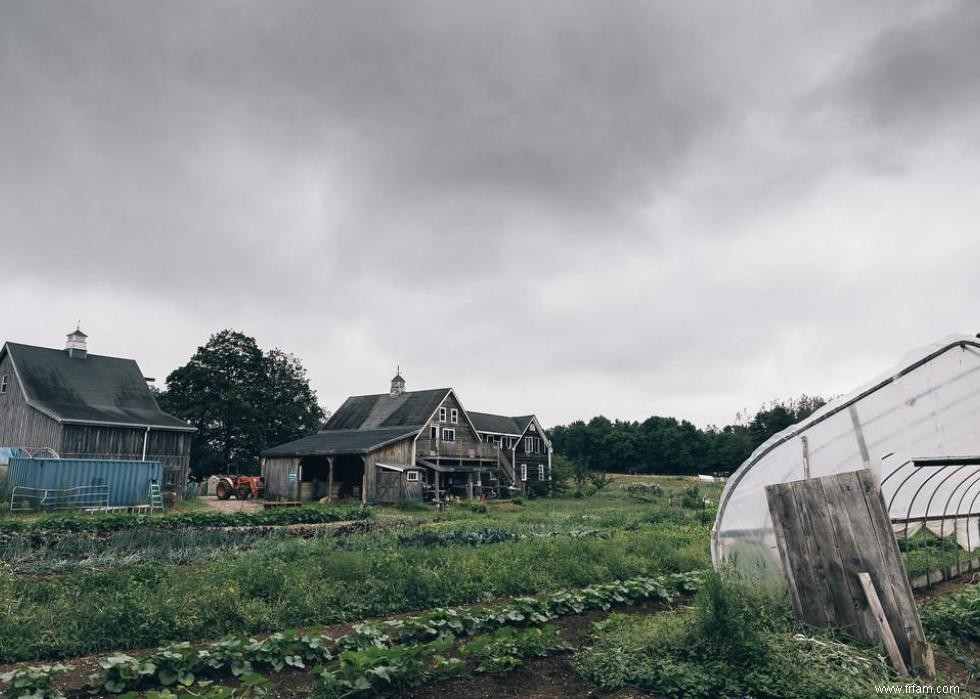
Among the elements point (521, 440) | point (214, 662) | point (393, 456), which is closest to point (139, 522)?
point (214, 662)

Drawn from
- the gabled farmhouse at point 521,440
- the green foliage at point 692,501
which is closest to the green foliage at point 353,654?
the green foliage at point 692,501

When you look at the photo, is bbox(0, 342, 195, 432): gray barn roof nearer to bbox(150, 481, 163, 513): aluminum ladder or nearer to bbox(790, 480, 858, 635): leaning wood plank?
bbox(150, 481, 163, 513): aluminum ladder

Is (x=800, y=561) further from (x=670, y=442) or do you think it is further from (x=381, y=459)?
(x=670, y=442)

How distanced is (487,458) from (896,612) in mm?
36208

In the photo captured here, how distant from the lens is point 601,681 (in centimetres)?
549

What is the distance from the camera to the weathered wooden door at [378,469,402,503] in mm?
33344

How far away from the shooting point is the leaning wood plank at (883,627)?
559 cm

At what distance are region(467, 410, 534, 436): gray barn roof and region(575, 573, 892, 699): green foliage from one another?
129 ft

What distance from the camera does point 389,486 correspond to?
33.6 metres

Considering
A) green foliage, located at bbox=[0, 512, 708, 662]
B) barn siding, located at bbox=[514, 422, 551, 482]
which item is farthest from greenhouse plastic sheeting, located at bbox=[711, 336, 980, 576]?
barn siding, located at bbox=[514, 422, 551, 482]

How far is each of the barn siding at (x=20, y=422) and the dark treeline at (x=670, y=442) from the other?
51.4 metres

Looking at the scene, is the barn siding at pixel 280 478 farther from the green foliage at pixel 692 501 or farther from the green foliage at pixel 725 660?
the green foliage at pixel 725 660

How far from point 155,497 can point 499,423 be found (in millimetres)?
26903

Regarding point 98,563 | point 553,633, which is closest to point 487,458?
point 98,563
